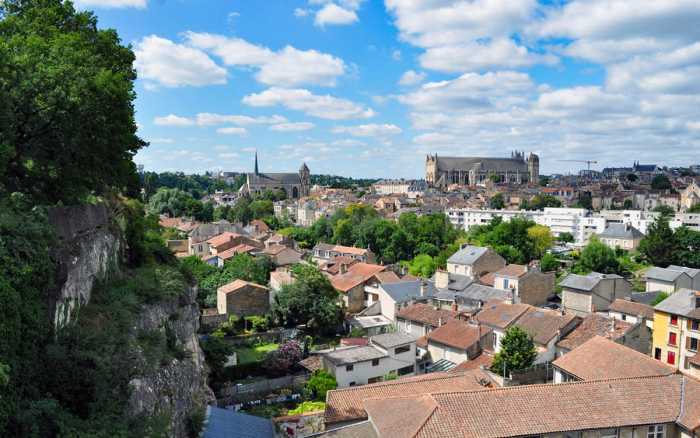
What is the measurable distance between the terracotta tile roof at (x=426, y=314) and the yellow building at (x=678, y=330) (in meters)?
11.1

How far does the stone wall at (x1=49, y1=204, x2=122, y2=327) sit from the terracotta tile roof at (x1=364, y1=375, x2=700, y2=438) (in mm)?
9939

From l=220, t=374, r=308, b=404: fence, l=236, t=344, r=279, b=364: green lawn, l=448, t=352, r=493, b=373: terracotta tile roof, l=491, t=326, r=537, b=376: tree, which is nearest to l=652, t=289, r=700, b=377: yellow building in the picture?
l=491, t=326, r=537, b=376: tree

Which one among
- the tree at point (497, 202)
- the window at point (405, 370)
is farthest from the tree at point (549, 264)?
the tree at point (497, 202)

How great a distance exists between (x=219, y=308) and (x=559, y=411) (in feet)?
85.5

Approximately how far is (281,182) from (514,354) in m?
136

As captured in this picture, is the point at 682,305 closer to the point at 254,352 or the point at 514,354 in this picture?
the point at 514,354

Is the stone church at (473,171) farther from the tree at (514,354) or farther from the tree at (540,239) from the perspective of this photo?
the tree at (514,354)

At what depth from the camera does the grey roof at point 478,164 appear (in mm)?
158625

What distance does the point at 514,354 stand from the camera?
79.2 feet

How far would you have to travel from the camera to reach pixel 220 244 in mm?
56000

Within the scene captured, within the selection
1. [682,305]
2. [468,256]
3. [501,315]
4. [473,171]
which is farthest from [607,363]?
[473,171]

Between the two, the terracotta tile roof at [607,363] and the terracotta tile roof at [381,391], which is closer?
the terracotta tile roof at [381,391]

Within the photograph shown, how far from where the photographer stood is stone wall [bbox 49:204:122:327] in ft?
40.3

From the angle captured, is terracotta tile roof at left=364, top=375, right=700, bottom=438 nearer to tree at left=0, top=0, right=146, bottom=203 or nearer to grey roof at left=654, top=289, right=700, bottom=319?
grey roof at left=654, top=289, right=700, bottom=319
